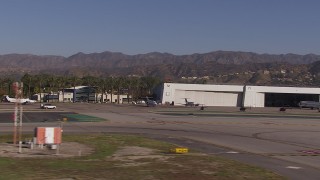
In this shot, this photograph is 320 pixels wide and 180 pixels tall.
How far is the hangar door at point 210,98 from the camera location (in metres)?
165

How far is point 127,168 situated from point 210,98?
144 metres

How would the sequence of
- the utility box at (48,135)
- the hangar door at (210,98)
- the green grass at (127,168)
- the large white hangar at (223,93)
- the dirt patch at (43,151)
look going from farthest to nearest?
1. the hangar door at (210,98)
2. the large white hangar at (223,93)
3. the utility box at (48,135)
4. the dirt patch at (43,151)
5. the green grass at (127,168)

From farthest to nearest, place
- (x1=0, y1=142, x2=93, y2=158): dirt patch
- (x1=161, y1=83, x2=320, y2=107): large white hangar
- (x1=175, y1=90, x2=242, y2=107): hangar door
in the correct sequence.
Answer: (x1=175, y1=90, x2=242, y2=107): hangar door → (x1=161, y1=83, x2=320, y2=107): large white hangar → (x1=0, y1=142, x2=93, y2=158): dirt patch

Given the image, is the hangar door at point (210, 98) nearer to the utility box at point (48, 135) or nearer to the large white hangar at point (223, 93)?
the large white hangar at point (223, 93)

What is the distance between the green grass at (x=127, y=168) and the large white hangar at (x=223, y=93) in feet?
445

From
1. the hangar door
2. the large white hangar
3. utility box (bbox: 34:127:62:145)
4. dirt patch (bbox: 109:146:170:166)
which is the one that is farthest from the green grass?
the hangar door

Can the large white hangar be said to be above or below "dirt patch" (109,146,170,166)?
above

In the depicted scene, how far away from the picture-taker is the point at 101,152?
29.4m

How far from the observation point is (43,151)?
29094 mm

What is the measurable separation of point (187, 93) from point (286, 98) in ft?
119

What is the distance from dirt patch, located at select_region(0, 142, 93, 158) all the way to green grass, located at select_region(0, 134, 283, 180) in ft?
4.31

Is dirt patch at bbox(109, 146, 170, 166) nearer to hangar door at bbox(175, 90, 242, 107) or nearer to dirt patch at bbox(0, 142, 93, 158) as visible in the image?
dirt patch at bbox(0, 142, 93, 158)

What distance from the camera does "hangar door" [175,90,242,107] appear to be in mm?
165250

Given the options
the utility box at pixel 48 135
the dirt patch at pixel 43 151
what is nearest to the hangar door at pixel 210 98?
the dirt patch at pixel 43 151
